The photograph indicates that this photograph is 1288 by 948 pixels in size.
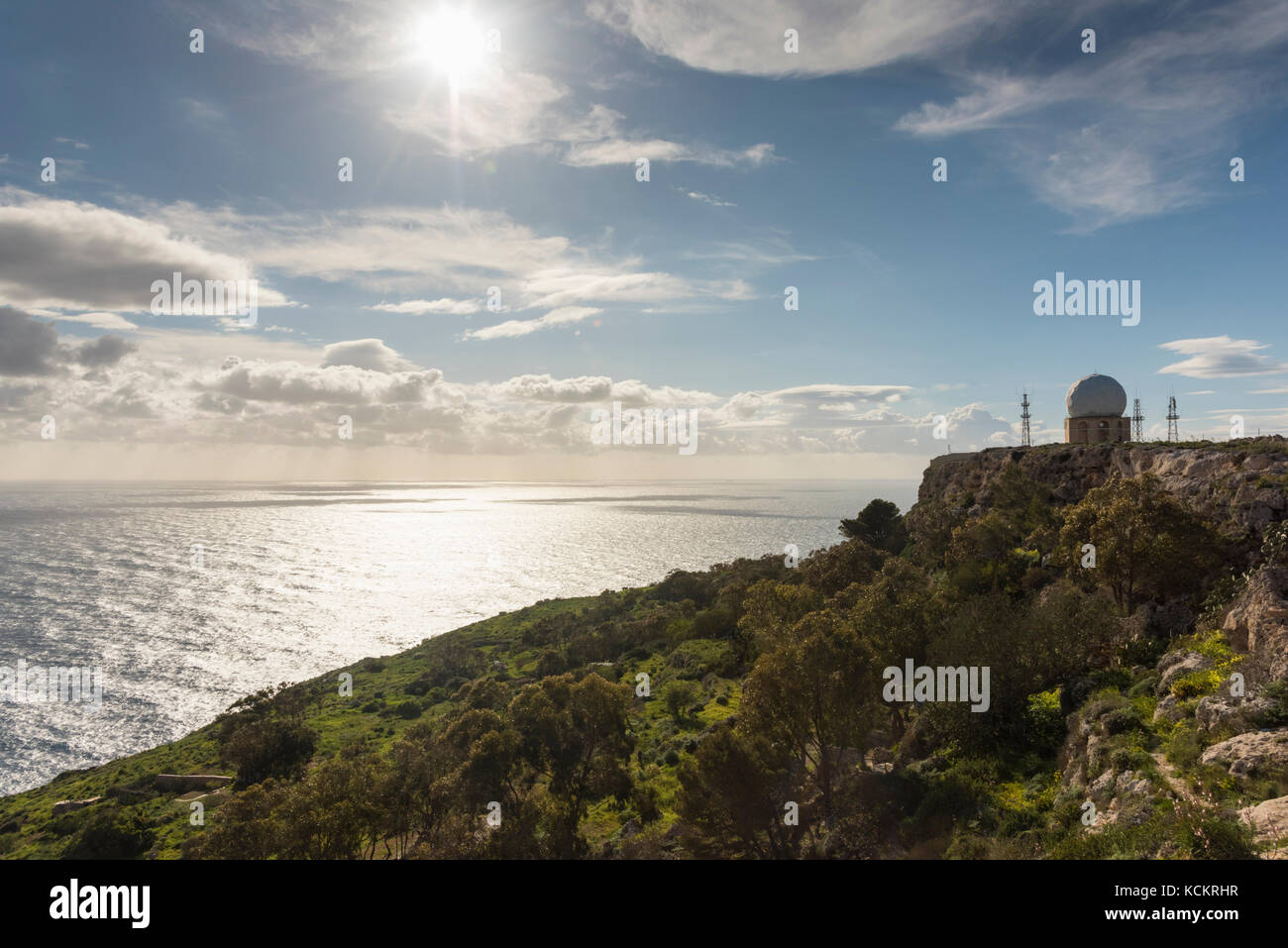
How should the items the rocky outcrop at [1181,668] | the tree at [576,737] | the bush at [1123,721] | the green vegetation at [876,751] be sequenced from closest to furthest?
the green vegetation at [876,751]
the bush at [1123,721]
the rocky outcrop at [1181,668]
the tree at [576,737]

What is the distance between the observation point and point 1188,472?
4050 cm

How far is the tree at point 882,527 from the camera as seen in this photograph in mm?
86562

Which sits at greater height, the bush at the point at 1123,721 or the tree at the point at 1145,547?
the tree at the point at 1145,547

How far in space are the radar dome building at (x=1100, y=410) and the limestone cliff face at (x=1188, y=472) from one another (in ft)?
13.2

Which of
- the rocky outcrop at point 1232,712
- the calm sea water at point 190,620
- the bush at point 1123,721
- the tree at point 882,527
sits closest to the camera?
the rocky outcrop at point 1232,712

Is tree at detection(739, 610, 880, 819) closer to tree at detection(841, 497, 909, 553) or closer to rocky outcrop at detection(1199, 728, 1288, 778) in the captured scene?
rocky outcrop at detection(1199, 728, 1288, 778)

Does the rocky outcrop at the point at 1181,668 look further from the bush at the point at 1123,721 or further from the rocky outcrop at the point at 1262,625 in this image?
the bush at the point at 1123,721

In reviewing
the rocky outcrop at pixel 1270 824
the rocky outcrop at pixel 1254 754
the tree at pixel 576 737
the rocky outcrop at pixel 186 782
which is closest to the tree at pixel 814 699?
the tree at pixel 576 737

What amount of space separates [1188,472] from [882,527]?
48.6 m
